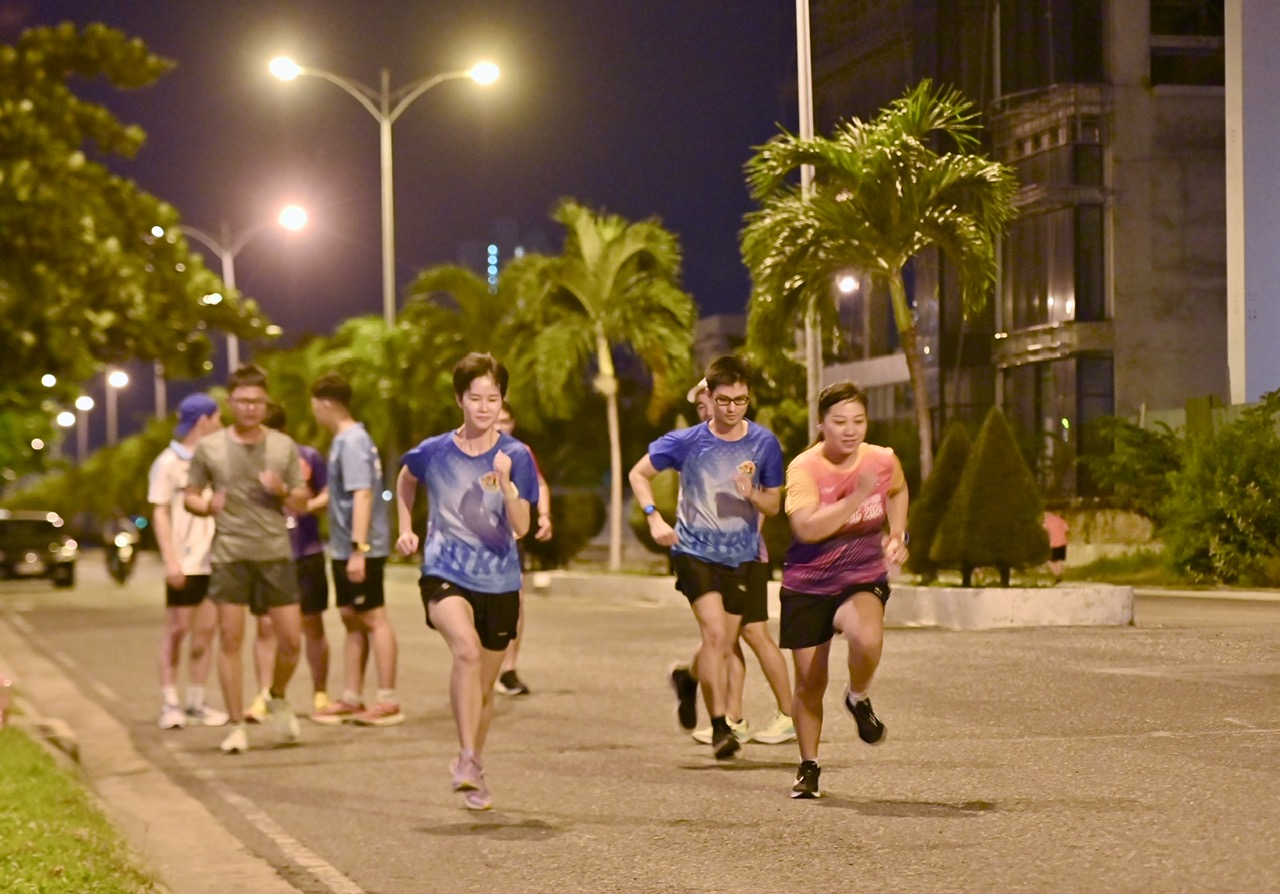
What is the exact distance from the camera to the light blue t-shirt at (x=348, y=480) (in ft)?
40.5

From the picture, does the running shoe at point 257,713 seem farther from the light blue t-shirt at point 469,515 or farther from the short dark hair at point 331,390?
the light blue t-shirt at point 469,515

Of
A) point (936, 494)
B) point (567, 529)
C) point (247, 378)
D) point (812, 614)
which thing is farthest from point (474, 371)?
point (567, 529)

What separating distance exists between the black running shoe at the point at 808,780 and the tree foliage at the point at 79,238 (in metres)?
14.8

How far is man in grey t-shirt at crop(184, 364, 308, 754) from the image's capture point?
11.8 metres

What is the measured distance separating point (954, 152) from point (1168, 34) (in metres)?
17.1

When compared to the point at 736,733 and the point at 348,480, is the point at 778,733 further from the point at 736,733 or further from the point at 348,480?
the point at 348,480

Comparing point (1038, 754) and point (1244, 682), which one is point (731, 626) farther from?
point (1244, 682)

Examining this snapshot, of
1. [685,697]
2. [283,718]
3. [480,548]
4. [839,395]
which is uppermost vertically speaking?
[839,395]

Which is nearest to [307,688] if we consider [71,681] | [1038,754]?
[71,681]

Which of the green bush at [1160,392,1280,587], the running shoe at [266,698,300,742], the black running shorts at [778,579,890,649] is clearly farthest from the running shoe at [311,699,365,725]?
the green bush at [1160,392,1280,587]

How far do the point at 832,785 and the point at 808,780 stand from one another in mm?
477

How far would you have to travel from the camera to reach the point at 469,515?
9.02 meters

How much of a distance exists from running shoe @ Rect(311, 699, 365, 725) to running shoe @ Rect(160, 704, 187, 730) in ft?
3.04

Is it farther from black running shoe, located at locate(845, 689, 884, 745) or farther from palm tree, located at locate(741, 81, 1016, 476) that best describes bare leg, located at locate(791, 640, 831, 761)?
palm tree, located at locate(741, 81, 1016, 476)
